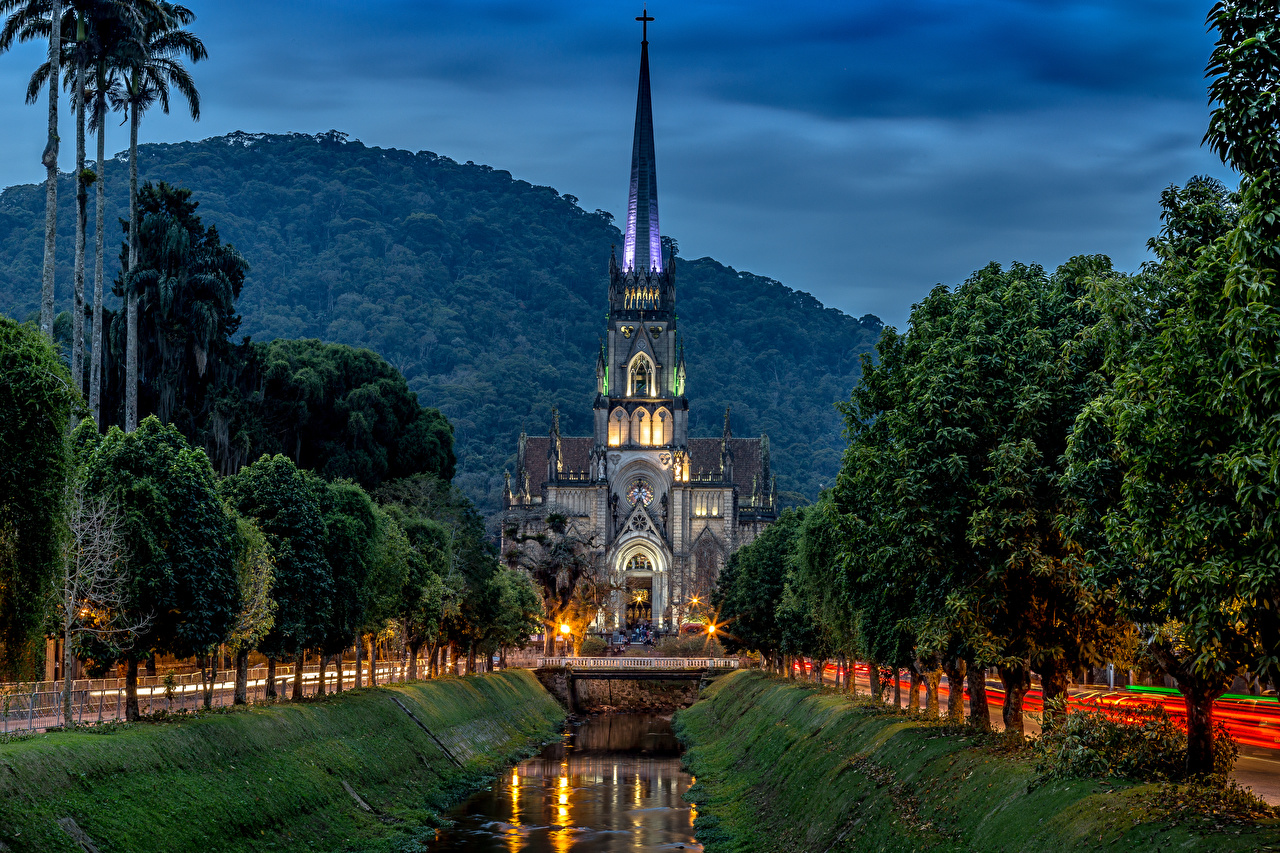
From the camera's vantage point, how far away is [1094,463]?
72.9 ft

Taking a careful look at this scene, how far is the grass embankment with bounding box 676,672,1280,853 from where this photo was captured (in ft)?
69.8

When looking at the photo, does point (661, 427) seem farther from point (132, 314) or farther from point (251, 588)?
point (251, 588)

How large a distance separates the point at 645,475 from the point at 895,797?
4739 inches

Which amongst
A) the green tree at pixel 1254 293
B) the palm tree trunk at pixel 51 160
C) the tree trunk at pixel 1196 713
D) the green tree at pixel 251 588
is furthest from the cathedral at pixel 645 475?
the green tree at pixel 1254 293

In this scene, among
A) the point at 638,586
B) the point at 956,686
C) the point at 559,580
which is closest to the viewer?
the point at 956,686

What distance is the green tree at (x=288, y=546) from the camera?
1833 inches

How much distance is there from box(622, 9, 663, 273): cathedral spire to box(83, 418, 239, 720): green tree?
12108 cm

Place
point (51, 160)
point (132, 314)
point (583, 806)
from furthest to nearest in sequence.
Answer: point (132, 314)
point (583, 806)
point (51, 160)

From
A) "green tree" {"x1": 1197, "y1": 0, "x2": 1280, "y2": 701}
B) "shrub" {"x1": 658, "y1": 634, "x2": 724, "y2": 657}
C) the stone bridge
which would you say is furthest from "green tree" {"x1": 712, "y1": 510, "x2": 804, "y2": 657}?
"green tree" {"x1": 1197, "y1": 0, "x2": 1280, "y2": 701}

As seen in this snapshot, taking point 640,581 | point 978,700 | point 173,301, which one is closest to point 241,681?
point 978,700

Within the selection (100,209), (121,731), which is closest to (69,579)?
(121,731)

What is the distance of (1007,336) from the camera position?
3216 centimetres

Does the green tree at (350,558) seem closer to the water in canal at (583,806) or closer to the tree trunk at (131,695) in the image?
the water in canal at (583,806)

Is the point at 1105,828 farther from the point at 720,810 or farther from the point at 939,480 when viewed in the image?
the point at 720,810
